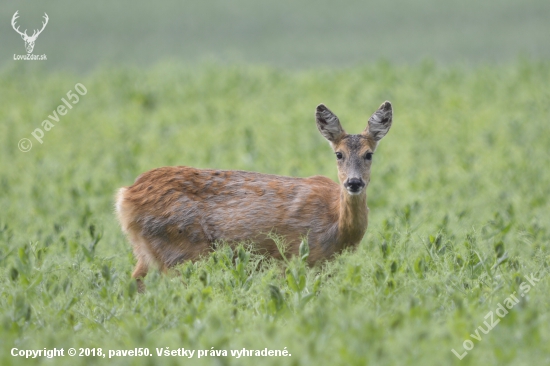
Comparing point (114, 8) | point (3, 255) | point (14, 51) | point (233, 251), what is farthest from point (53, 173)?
point (114, 8)

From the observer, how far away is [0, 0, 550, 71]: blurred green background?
17141 millimetres

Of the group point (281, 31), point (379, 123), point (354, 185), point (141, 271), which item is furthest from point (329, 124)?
point (281, 31)

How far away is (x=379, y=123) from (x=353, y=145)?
39 centimetres

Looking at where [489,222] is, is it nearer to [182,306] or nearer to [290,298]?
[290,298]

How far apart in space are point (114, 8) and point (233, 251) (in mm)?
13501

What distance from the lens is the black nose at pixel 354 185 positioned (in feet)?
20.1

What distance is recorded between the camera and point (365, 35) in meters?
18.1

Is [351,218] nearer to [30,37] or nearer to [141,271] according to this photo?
[141,271]

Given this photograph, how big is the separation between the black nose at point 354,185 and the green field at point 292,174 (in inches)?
19.4

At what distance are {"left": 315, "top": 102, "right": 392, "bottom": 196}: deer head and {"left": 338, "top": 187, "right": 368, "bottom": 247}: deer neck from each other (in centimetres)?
8

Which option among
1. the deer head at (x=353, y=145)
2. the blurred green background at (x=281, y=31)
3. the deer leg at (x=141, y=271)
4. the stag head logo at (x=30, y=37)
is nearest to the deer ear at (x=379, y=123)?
the deer head at (x=353, y=145)

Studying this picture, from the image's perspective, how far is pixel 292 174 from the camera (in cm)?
998

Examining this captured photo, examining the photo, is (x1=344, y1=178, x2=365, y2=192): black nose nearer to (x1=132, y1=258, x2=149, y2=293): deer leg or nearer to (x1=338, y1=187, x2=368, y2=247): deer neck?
(x1=338, y1=187, x2=368, y2=247): deer neck

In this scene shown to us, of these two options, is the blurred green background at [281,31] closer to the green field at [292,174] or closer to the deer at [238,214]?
the green field at [292,174]
